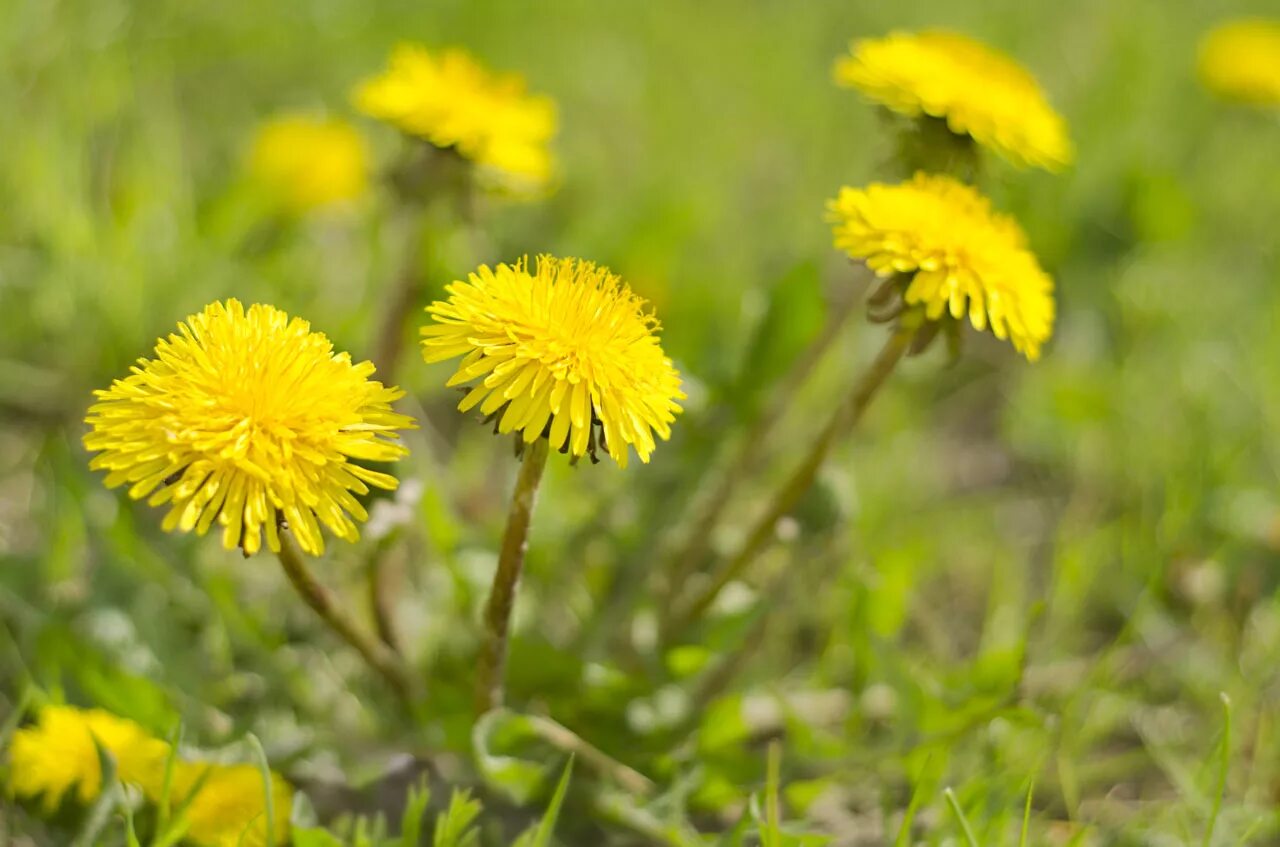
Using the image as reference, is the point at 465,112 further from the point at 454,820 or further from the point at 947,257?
the point at 454,820

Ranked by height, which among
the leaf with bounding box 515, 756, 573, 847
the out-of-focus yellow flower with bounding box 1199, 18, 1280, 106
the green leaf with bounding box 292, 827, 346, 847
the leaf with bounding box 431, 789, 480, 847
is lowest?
the green leaf with bounding box 292, 827, 346, 847

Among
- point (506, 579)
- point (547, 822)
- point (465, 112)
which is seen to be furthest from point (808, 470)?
point (465, 112)

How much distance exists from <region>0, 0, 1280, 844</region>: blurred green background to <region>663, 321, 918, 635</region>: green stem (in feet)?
0.21

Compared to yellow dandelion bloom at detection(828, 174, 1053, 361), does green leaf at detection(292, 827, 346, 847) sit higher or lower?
lower

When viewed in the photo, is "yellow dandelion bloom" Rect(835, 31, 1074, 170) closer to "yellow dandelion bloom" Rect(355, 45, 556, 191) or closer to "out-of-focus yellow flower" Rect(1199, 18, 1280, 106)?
"yellow dandelion bloom" Rect(355, 45, 556, 191)

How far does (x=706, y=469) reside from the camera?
7.19 ft

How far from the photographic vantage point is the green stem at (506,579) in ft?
4.41

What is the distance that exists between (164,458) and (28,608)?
851mm

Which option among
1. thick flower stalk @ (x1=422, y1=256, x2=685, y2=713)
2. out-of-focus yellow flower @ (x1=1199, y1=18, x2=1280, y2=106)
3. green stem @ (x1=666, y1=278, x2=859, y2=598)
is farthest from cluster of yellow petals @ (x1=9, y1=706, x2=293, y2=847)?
out-of-focus yellow flower @ (x1=1199, y1=18, x2=1280, y2=106)

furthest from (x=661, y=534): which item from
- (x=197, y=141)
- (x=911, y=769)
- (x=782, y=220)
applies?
(x=197, y=141)

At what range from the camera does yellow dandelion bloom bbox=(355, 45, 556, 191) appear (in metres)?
1.92

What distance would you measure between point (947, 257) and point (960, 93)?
1.21 feet

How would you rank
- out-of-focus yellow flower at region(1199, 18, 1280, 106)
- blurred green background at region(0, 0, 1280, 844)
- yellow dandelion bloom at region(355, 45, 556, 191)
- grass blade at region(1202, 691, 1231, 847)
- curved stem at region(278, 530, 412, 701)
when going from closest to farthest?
curved stem at region(278, 530, 412, 701)
grass blade at region(1202, 691, 1231, 847)
blurred green background at region(0, 0, 1280, 844)
yellow dandelion bloom at region(355, 45, 556, 191)
out-of-focus yellow flower at region(1199, 18, 1280, 106)

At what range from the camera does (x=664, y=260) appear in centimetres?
261
